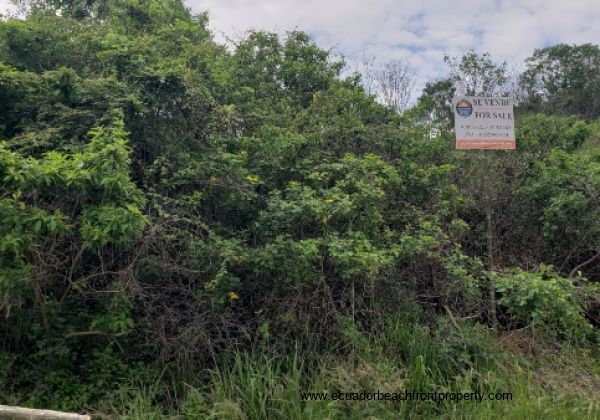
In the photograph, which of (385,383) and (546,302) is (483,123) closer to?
(546,302)

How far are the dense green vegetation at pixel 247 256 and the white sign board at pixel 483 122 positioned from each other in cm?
55

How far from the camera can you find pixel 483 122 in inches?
197

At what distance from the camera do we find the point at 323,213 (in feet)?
14.0

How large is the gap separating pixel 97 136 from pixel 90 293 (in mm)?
1210

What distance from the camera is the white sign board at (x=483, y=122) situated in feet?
16.3

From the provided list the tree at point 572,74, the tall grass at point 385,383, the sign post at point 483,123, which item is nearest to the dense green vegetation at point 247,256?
the tall grass at point 385,383

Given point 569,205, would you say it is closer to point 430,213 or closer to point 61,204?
point 430,213

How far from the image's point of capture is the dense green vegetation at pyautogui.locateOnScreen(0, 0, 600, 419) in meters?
3.52

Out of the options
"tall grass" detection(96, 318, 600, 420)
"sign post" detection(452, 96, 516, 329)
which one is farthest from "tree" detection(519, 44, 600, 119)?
"tall grass" detection(96, 318, 600, 420)

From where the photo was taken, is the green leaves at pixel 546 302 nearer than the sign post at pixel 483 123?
Yes

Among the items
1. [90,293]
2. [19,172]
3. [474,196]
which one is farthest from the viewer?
[474,196]

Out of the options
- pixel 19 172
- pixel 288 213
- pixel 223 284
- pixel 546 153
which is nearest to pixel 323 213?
pixel 288 213

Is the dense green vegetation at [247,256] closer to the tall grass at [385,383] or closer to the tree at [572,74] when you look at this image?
the tall grass at [385,383]

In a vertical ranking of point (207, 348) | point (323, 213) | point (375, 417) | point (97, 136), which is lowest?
point (375, 417)
